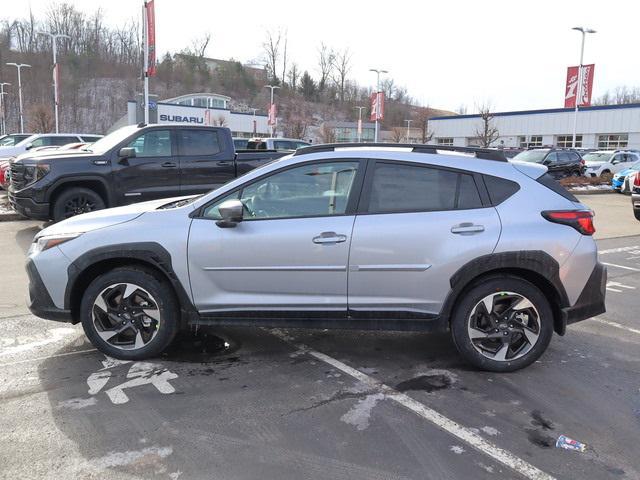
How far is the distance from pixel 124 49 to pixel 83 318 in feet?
326

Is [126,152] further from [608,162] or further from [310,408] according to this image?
[608,162]

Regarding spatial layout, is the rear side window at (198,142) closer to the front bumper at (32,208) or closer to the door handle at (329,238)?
the front bumper at (32,208)

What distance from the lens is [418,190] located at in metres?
4.06

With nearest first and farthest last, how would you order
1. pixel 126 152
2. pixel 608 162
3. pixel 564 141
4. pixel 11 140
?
1. pixel 126 152
2. pixel 11 140
3. pixel 608 162
4. pixel 564 141

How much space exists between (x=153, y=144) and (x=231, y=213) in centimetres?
641

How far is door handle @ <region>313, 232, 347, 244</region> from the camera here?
12.9 ft

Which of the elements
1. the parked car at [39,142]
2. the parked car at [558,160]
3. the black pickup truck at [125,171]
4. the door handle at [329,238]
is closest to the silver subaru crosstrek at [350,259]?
the door handle at [329,238]

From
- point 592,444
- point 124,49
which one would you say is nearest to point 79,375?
point 592,444

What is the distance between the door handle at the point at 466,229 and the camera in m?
3.92

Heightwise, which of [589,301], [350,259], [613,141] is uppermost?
[613,141]

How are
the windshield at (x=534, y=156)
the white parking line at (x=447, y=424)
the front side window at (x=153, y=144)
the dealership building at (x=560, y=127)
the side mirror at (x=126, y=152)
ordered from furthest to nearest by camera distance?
1. the dealership building at (x=560, y=127)
2. the windshield at (x=534, y=156)
3. the front side window at (x=153, y=144)
4. the side mirror at (x=126, y=152)
5. the white parking line at (x=447, y=424)

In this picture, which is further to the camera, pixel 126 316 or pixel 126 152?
pixel 126 152

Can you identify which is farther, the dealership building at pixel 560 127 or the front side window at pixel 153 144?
the dealership building at pixel 560 127

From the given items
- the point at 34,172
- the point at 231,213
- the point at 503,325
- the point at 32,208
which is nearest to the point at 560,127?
the point at 34,172
